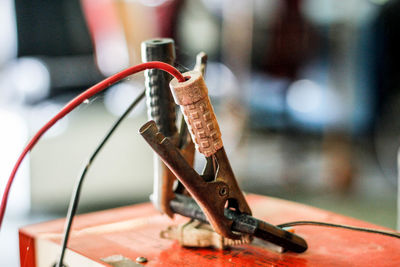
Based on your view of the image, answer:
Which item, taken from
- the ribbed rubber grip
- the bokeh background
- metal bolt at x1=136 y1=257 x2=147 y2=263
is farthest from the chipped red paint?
the bokeh background

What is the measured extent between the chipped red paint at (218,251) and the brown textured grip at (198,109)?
17 centimetres

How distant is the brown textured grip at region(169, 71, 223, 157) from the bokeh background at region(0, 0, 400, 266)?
2.02 meters

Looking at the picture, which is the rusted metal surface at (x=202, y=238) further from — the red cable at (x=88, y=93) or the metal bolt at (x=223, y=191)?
the red cable at (x=88, y=93)

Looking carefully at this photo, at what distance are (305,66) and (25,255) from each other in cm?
310

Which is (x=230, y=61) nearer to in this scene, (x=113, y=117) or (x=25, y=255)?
(x=113, y=117)

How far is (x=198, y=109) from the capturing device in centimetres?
51

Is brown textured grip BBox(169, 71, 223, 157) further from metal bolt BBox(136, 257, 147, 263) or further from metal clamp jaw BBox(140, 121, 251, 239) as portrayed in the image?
metal bolt BBox(136, 257, 147, 263)

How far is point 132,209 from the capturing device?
877mm

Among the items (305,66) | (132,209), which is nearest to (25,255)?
(132,209)

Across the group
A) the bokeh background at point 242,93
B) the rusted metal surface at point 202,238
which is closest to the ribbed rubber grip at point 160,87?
the rusted metal surface at point 202,238

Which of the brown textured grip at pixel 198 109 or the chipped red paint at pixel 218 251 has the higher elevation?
the brown textured grip at pixel 198 109

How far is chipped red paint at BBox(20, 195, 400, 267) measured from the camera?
0.61 meters

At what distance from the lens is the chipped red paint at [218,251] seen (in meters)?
0.61

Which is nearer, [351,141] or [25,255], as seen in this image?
[25,255]
